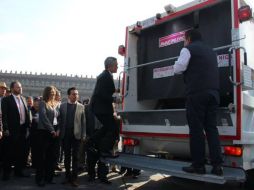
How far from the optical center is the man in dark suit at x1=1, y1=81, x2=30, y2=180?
6.35m

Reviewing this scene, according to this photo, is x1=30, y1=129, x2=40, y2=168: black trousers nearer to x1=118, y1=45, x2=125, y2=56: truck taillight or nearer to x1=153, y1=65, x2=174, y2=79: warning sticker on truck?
x1=118, y1=45, x2=125, y2=56: truck taillight

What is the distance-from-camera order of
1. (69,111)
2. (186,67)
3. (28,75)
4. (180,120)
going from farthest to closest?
(28,75) < (69,111) < (180,120) < (186,67)

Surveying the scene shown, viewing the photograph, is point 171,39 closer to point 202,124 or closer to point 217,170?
point 202,124

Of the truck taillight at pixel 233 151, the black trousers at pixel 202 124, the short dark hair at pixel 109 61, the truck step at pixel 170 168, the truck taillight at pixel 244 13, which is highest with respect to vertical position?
the truck taillight at pixel 244 13

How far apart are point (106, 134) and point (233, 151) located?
6.97 ft

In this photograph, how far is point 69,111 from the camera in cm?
614

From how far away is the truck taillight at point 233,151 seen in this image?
14.3 feet

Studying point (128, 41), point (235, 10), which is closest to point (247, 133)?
point (235, 10)

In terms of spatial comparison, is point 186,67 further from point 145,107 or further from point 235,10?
point 145,107

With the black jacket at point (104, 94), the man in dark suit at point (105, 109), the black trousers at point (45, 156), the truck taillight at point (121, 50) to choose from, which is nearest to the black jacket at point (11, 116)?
the black trousers at point (45, 156)

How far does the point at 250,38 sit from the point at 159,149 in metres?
2.30

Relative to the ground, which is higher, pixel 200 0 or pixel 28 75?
pixel 28 75

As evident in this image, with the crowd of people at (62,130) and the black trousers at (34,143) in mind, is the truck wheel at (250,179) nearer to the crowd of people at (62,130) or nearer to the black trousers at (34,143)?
the crowd of people at (62,130)

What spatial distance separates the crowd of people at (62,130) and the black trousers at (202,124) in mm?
1677
